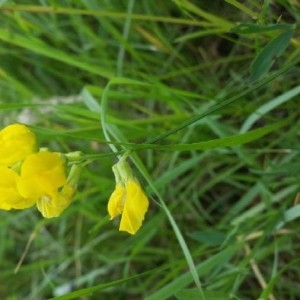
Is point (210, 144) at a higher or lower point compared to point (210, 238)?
higher

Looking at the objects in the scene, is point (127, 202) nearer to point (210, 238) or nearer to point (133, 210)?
point (133, 210)

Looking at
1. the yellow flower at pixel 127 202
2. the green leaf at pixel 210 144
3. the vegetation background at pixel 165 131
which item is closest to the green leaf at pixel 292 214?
the vegetation background at pixel 165 131

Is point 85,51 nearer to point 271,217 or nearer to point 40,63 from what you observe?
point 40,63

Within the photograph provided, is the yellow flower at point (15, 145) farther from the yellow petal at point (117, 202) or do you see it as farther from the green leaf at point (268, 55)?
the green leaf at point (268, 55)

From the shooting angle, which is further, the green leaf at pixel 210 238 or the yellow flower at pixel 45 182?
the green leaf at pixel 210 238

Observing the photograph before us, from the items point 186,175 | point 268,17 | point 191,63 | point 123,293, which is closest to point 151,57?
point 191,63

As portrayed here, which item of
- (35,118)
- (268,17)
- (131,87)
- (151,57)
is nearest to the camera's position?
(268,17)

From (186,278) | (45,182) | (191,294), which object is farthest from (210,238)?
(45,182)
